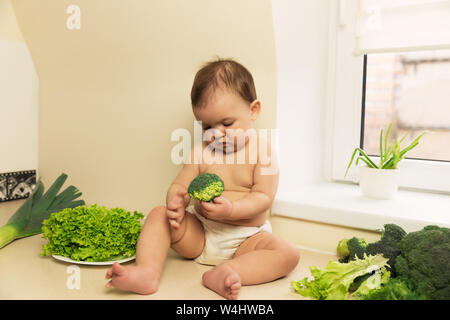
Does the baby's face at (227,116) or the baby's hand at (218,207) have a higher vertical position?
the baby's face at (227,116)

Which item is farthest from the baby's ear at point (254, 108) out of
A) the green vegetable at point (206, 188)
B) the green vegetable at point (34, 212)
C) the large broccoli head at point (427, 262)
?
the green vegetable at point (34, 212)

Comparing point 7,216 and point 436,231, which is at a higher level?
point 436,231

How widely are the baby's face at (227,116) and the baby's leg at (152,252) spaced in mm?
224

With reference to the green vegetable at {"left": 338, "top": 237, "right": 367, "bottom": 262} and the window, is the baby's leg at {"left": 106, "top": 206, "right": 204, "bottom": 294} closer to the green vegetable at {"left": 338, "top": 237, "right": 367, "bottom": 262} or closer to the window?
the green vegetable at {"left": 338, "top": 237, "right": 367, "bottom": 262}

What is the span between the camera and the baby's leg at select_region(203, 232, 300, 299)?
3.08 feet

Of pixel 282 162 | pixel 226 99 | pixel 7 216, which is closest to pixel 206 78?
pixel 226 99

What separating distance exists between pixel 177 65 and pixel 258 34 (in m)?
0.28

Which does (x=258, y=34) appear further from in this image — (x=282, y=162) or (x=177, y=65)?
(x=282, y=162)

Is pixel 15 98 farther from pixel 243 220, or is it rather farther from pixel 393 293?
pixel 393 293

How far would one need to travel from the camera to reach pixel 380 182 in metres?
1.27

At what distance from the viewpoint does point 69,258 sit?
3.76ft

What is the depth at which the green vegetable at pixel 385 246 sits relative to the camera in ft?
3.10

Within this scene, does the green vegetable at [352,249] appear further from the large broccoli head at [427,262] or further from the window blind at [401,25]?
the window blind at [401,25]

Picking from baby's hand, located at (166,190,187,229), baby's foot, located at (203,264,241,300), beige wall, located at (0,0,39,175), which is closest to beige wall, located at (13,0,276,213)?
beige wall, located at (0,0,39,175)
